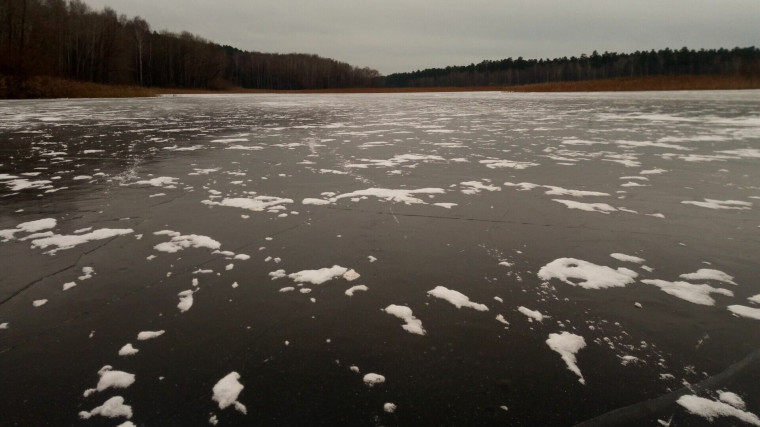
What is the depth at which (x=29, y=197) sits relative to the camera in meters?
4.88

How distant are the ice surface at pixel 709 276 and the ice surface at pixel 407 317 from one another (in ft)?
6.46

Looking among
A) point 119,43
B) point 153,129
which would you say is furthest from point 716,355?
point 119,43

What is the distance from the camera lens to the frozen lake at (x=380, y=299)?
5.82 feet

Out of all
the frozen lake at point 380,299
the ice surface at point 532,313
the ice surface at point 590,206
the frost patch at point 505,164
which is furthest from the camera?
the frost patch at point 505,164

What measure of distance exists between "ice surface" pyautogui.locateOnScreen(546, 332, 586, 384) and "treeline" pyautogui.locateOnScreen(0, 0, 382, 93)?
40.4m

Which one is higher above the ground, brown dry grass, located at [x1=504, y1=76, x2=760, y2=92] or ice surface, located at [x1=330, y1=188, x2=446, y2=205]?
brown dry grass, located at [x1=504, y1=76, x2=760, y2=92]

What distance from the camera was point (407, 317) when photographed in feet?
7.97

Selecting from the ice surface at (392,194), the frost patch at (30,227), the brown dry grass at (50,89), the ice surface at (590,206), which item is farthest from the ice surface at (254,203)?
the brown dry grass at (50,89)

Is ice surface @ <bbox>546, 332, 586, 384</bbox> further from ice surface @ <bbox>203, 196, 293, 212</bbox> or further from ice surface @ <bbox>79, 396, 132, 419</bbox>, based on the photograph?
ice surface @ <bbox>203, 196, 293, 212</bbox>

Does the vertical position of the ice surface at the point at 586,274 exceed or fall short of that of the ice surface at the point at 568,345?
it exceeds it

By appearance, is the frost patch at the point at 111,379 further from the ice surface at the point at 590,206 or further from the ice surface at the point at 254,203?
the ice surface at the point at 590,206

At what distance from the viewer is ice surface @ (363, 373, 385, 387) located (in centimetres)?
188

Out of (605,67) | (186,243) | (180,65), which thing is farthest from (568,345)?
(605,67)

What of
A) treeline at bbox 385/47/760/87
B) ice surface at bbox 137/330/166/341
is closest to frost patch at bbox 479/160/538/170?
ice surface at bbox 137/330/166/341
